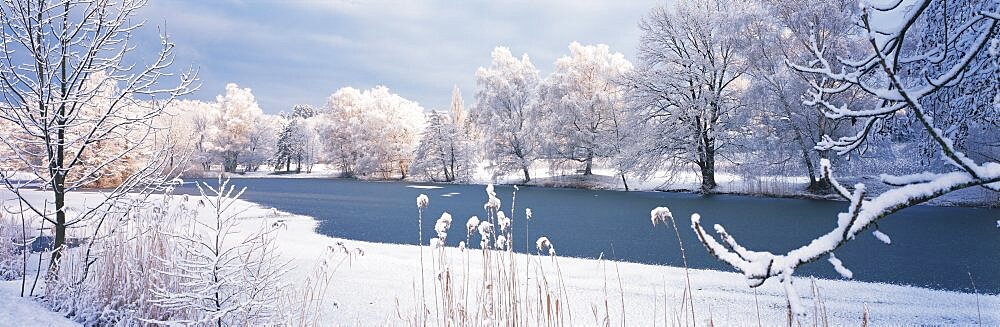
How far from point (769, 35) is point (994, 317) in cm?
1435

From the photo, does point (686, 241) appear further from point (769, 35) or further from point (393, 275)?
point (769, 35)

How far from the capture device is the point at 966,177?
1.02 m

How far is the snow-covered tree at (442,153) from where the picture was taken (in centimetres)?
3031

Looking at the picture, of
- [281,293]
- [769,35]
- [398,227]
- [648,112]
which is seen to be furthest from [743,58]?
[281,293]

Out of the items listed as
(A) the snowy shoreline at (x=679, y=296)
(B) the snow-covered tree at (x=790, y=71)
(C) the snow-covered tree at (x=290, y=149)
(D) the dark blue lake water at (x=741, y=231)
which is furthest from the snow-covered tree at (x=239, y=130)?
(A) the snowy shoreline at (x=679, y=296)

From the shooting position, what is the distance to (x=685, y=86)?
19969 millimetres

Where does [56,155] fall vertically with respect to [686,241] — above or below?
above

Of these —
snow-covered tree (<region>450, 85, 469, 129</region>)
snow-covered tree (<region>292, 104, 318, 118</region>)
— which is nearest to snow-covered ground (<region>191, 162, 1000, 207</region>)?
snow-covered tree (<region>450, 85, 469, 129</region>)

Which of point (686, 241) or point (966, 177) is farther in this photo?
point (686, 241)

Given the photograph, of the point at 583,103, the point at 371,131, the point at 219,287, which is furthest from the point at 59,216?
the point at 371,131

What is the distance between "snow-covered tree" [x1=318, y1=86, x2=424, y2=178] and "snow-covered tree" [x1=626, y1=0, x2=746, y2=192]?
1940 centimetres

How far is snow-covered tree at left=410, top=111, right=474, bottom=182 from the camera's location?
30.3 meters

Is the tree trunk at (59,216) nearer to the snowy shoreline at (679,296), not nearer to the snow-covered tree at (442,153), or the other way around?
the snowy shoreline at (679,296)

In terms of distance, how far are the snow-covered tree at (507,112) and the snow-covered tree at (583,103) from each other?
1199 mm
